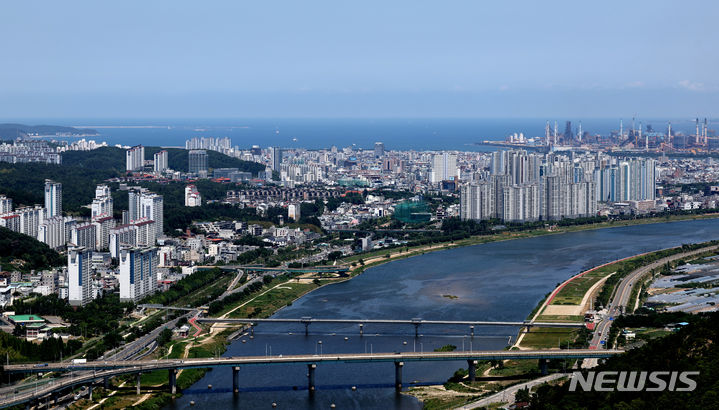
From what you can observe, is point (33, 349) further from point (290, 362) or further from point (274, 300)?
point (274, 300)

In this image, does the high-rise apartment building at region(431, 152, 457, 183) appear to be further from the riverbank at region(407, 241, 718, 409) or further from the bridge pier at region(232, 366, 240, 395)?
the bridge pier at region(232, 366, 240, 395)

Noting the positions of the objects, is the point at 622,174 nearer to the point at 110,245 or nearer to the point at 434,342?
the point at 110,245

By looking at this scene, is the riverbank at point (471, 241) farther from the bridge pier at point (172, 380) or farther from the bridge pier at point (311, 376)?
the bridge pier at point (172, 380)

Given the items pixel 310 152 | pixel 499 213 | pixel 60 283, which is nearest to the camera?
pixel 60 283

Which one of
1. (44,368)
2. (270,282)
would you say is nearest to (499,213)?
(270,282)

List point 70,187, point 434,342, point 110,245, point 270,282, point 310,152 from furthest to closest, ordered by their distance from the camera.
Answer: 1. point 310,152
2. point 70,187
3. point 110,245
4. point 270,282
5. point 434,342

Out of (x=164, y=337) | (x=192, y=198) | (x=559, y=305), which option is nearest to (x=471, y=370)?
(x=164, y=337)

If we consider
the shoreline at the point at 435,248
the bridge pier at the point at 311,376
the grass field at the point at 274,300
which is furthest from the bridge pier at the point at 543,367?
the grass field at the point at 274,300
